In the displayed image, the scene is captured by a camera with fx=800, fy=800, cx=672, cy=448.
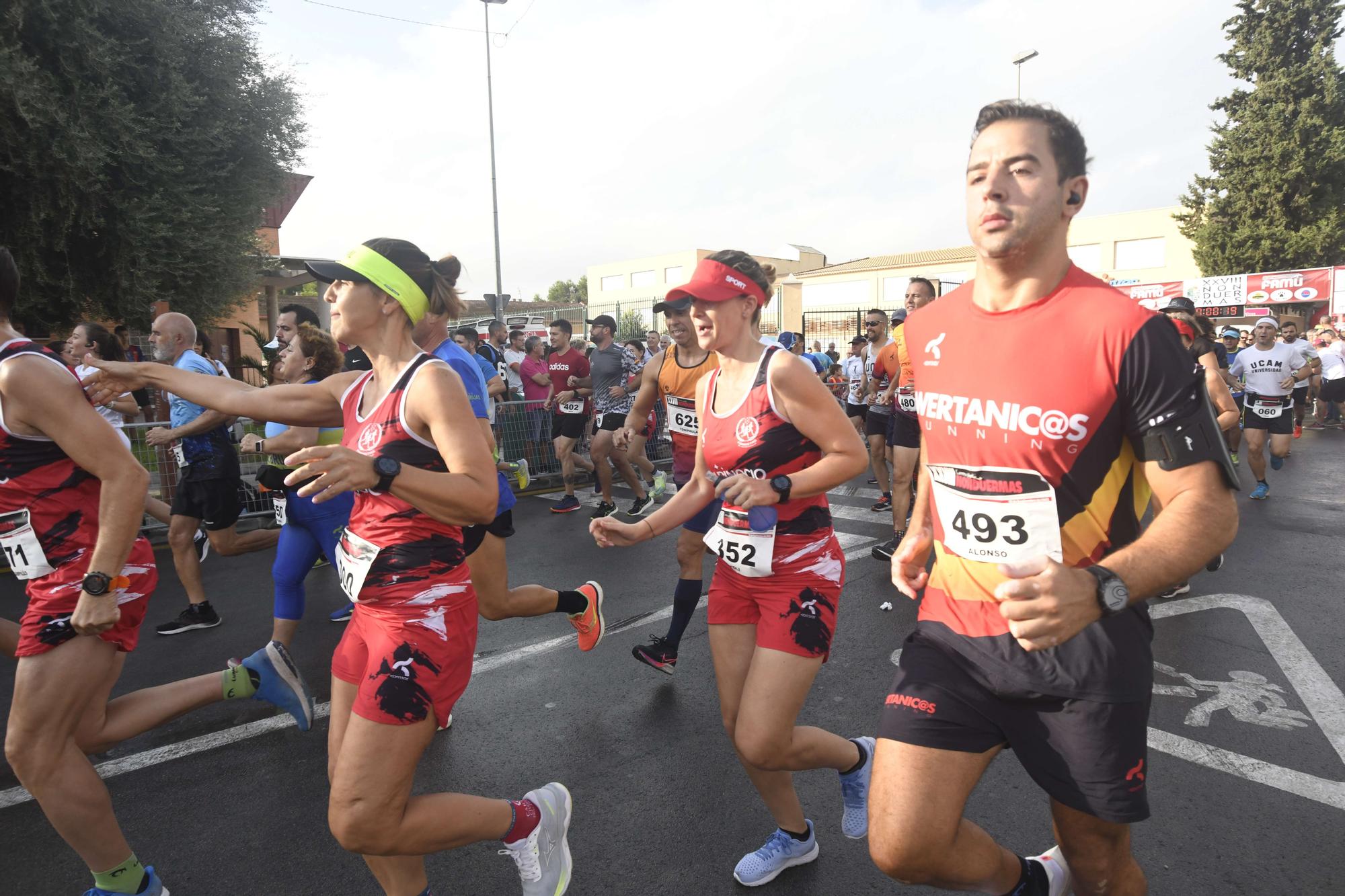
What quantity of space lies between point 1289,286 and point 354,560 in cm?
3201

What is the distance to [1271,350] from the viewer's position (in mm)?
9914

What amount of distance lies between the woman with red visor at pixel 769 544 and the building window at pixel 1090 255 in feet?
163

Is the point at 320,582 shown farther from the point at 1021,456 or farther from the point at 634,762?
the point at 1021,456

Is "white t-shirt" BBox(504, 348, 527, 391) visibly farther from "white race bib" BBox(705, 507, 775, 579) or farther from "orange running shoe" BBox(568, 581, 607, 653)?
"white race bib" BBox(705, 507, 775, 579)

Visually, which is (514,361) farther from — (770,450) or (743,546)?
(743,546)

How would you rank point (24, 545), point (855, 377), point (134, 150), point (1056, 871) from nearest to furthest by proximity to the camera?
point (1056, 871), point (24, 545), point (134, 150), point (855, 377)

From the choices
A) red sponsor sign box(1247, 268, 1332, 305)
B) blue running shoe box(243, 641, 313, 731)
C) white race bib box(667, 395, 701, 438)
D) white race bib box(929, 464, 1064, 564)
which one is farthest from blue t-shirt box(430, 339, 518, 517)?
red sponsor sign box(1247, 268, 1332, 305)

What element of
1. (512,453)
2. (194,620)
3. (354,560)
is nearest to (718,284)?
(354,560)

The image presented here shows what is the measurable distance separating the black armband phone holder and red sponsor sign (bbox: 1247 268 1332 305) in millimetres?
29986

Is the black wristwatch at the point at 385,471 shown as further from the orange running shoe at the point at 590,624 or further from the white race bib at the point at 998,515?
the orange running shoe at the point at 590,624

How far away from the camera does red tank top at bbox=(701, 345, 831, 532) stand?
2.88m

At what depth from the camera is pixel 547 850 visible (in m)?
2.58

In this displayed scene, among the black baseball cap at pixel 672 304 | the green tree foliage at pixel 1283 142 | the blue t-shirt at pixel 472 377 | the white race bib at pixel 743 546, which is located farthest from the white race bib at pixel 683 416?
the green tree foliage at pixel 1283 142

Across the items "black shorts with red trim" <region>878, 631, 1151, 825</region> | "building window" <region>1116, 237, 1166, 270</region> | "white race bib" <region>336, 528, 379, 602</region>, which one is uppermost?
"building window" <region>1116, 237, 1166, 270</region>
